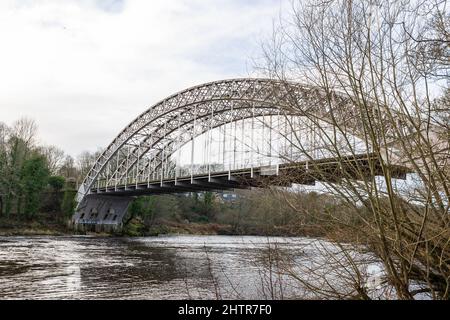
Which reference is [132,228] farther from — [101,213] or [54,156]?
[54,156]

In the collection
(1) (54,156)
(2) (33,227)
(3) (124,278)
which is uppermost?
(1) (54,156)

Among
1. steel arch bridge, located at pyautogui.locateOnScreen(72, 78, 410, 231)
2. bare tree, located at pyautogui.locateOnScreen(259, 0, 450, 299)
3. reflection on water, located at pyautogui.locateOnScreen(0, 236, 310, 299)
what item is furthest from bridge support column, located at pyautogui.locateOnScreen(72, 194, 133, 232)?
bare tree, located at pyautogui.locateOnScreen(259, 0, 450, 299)

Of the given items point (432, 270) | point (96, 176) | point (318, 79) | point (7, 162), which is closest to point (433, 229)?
point (432, 270)

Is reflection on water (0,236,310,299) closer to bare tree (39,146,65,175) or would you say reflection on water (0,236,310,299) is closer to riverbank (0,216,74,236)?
riverbank (0,216,74,236)

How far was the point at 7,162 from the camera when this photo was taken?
5059cm

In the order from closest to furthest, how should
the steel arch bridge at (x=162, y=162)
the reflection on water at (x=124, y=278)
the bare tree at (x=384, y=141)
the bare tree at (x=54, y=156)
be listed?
the bare tree at (x=384, y=141) < the reflection on water at (x=124, y=278) < the steel arch bridge at (x=162, y=162) < the bare tree at (x=54, y=156)

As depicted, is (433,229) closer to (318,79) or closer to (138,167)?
(318,79)

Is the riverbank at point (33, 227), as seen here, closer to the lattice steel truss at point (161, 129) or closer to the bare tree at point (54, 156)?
the lattice steel truss at point (161, 129)

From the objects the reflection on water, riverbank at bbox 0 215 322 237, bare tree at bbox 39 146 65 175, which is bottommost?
the reflection on water

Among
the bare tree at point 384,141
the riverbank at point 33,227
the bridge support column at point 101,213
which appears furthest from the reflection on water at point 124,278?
the bridge support column at point 101,213

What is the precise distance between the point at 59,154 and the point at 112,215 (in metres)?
20.0

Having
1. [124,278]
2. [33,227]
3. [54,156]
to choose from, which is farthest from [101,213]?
[124,278]

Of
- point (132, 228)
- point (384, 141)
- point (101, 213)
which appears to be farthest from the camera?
point (132, 228)

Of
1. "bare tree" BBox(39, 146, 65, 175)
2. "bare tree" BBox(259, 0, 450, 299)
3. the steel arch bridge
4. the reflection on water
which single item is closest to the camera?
"bare tree" BBox(259, 0, 450, 299)
